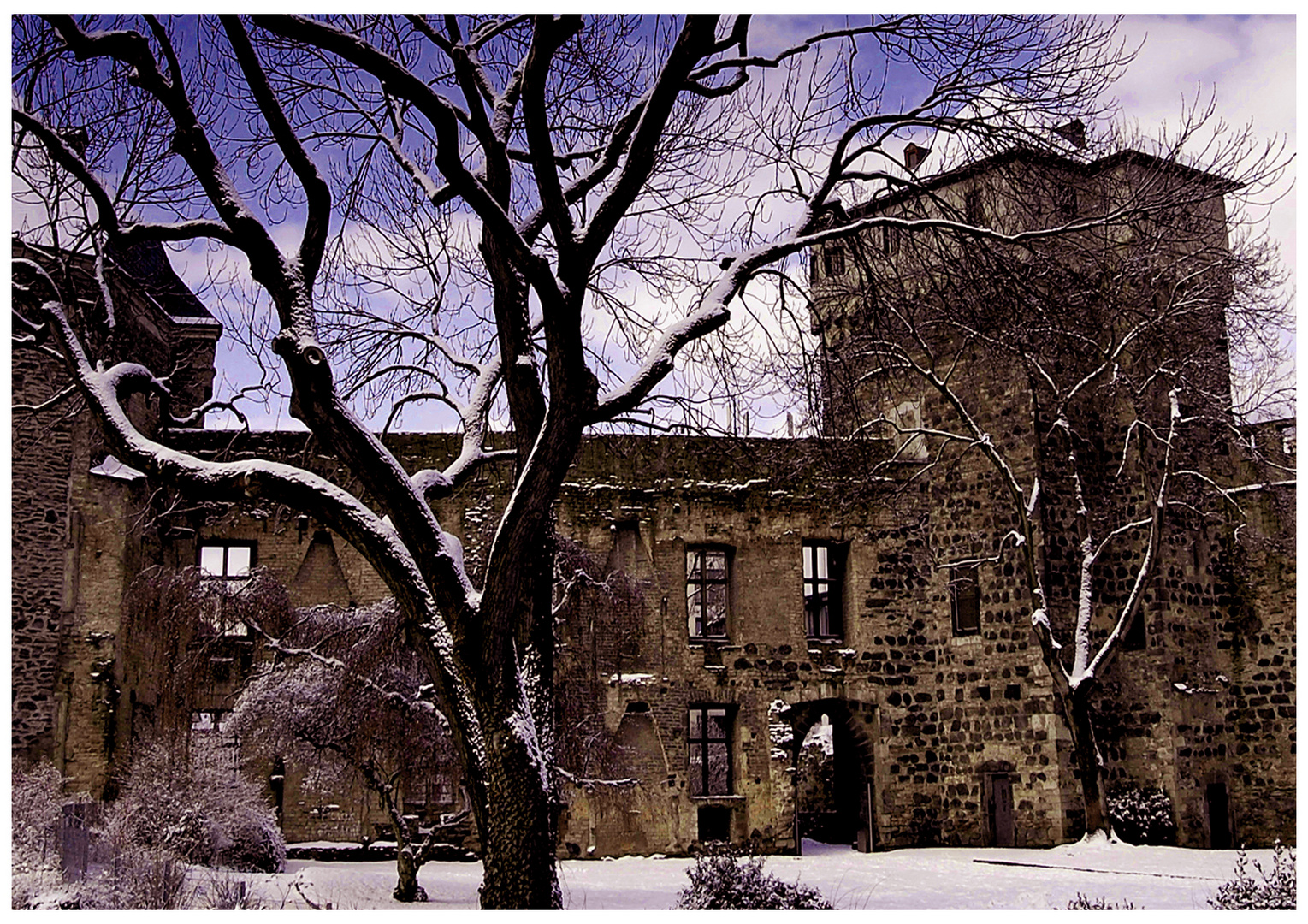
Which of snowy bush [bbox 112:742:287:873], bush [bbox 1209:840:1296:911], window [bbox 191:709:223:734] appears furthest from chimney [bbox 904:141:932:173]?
window [bbox 191:709:223:734]

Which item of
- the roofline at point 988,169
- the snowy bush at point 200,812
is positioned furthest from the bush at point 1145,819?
the snowy bush at point 200,812

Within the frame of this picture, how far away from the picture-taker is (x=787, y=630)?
1914 centimetres

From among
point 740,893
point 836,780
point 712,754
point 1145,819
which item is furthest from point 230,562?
point 1145,819

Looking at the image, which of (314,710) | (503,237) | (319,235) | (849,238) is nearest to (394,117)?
(319,235)

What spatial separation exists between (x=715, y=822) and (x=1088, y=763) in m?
5.47

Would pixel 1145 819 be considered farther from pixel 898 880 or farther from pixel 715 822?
pixel 715 822

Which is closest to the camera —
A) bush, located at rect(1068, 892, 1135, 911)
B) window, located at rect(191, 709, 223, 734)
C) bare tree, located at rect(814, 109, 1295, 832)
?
bush, located at rect(1068, 892, 1135, 911)

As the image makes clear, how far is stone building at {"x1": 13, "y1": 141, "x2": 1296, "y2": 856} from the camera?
1655 cm

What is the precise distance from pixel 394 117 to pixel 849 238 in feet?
11.4

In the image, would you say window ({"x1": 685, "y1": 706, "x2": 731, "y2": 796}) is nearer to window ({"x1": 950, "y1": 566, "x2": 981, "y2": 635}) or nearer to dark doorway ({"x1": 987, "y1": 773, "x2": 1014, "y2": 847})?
window ({"x1": 950, "y1": 566, "x2": 981, "y2": 635})

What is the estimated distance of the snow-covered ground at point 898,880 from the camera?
11109 millimetres

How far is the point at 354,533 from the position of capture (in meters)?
7.88

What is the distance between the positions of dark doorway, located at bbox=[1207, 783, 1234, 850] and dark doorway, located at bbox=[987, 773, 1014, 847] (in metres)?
2.53

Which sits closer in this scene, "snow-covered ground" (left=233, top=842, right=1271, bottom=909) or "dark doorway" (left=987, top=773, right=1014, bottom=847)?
"snow-covered ground" (left=233, top=842, right=1271, bottom=909)
